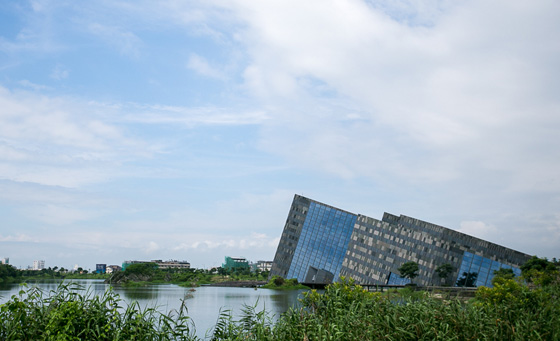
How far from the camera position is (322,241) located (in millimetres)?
79625

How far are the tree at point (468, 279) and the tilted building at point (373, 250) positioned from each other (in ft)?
0.42

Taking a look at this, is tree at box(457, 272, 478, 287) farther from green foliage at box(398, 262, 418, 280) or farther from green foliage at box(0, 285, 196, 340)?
green foliage at box(0, 285, 196, 340)

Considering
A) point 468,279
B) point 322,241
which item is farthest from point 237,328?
point 322,241

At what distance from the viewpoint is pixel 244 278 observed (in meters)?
104

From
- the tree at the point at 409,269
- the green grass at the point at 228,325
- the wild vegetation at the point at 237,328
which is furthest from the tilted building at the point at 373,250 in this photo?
the green grass at the point at 228,325

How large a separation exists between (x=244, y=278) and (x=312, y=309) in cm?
8991

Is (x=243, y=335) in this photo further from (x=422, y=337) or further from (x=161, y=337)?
(x=422, y=337)

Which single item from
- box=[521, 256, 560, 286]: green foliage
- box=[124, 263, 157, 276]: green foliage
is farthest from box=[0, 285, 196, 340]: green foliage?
box=[124, 263, 157, 276]: green foliage

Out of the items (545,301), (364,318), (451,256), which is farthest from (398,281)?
(364,318)

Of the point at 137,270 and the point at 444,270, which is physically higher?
the point at 444,270

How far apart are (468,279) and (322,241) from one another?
76.5 ft

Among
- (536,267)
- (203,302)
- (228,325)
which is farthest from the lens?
(536,267)

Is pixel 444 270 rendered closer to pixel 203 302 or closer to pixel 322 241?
pixel 322 241

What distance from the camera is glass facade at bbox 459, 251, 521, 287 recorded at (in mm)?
63281
